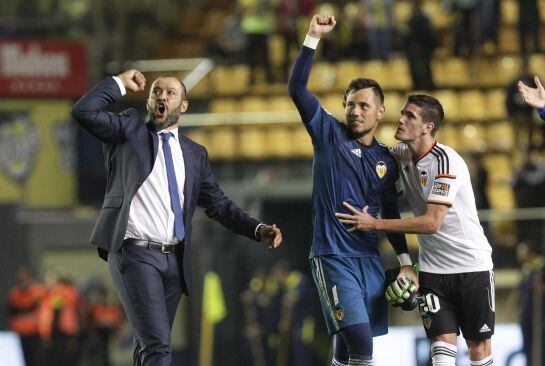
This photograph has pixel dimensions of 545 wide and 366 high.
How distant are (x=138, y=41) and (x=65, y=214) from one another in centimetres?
591

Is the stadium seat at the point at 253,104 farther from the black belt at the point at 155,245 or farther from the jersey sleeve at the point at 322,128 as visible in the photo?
the black belt at the point at 155,245

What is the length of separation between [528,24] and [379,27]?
2380 mm

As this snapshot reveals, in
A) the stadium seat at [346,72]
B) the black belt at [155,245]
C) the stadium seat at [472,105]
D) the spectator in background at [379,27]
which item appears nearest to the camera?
the black belt at [155,245]

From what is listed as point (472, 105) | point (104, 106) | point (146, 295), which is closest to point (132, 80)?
point (104, 106)

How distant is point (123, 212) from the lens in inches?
293

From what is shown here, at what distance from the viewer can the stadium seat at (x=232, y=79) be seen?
66.6 ft

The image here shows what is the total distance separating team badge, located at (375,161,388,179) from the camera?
7738mm

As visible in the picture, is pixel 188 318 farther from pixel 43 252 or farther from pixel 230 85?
pixel 230 85

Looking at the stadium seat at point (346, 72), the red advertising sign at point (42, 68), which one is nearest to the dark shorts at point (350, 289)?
the stadium seat at point (346, 72)

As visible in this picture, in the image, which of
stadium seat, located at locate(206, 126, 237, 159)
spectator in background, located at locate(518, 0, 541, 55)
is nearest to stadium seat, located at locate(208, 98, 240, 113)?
stadium seat, located at locate(206, 126, 237, 159)

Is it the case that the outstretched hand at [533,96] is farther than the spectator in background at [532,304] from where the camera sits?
No

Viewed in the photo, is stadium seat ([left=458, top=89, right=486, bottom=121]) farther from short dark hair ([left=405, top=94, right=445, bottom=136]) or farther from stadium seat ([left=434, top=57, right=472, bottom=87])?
short dark hair ([left=405, top=94, right=445, bottom=136])

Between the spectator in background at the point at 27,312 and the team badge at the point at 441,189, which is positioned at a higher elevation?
the team badge at the point at 441,189

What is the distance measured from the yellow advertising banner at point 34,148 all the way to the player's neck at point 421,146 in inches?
547
